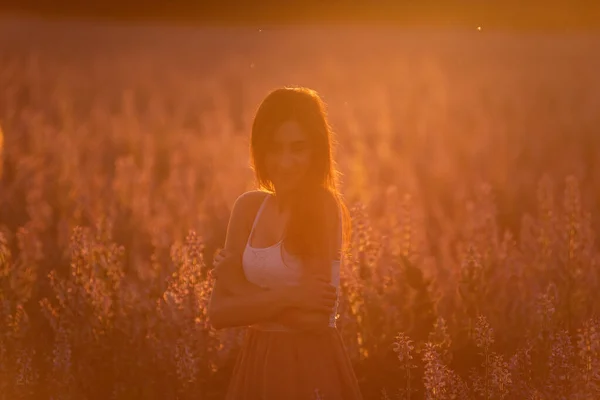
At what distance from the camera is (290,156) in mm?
3893

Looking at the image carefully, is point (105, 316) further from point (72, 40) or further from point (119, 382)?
point (72, 40)

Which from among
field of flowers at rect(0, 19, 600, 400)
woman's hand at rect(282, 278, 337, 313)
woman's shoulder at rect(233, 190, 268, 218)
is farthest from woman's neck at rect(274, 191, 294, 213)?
field of flowers at rect(0, 19, 600, 400)

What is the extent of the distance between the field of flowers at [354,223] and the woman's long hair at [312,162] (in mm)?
1066

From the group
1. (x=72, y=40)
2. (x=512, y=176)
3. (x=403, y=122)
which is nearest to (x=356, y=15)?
(x=72, y=40)

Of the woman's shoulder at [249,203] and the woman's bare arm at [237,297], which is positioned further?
the woman's shoulder at [249,203]

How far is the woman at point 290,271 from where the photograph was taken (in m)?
3.77

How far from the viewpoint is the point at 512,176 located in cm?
1057

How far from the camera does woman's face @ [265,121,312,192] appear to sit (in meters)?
3.89

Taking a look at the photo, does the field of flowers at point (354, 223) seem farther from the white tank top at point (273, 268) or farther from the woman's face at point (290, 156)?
the woman's face at point (290, 156)

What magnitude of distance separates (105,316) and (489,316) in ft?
8.04

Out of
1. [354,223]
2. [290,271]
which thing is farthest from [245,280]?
[354,223]

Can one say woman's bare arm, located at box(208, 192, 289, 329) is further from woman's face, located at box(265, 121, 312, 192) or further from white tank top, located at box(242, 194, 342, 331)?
woman's face, located at box(265, 121, 312, 192)

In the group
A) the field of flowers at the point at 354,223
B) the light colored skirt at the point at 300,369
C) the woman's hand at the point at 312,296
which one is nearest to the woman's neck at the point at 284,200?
the woman's hand at the point at 312,296

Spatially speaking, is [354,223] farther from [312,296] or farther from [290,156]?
[312,296]
